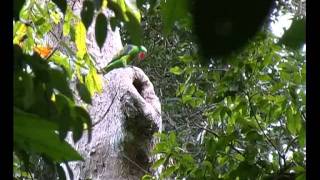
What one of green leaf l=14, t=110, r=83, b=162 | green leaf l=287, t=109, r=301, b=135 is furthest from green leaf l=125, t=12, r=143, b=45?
green leaf l=287, t=109, r=301, b=135

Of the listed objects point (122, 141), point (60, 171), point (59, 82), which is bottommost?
point (60, 171)

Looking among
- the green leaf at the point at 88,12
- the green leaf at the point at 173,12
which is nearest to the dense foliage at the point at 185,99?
the green leaf at the point at 88,12

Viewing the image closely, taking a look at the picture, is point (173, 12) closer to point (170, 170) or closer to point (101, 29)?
point (101, 29)

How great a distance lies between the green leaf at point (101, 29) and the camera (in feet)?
2.17

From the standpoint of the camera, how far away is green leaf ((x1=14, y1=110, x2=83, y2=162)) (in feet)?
1.43

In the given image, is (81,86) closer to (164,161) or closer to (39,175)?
(164,161)

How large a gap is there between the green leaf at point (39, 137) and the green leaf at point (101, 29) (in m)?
0.23

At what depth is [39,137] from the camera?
44cm

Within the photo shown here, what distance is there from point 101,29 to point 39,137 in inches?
10.3

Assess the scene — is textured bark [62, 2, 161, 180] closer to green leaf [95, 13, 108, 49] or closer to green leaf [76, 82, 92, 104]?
green leaf [76, 82, 92, 104]

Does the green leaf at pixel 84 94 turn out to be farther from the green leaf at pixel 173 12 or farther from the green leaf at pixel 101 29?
the green leaf at pixel 173 12

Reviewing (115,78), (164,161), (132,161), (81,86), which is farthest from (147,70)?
(81,86)

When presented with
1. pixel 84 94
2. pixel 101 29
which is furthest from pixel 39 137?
pixel 84 94
